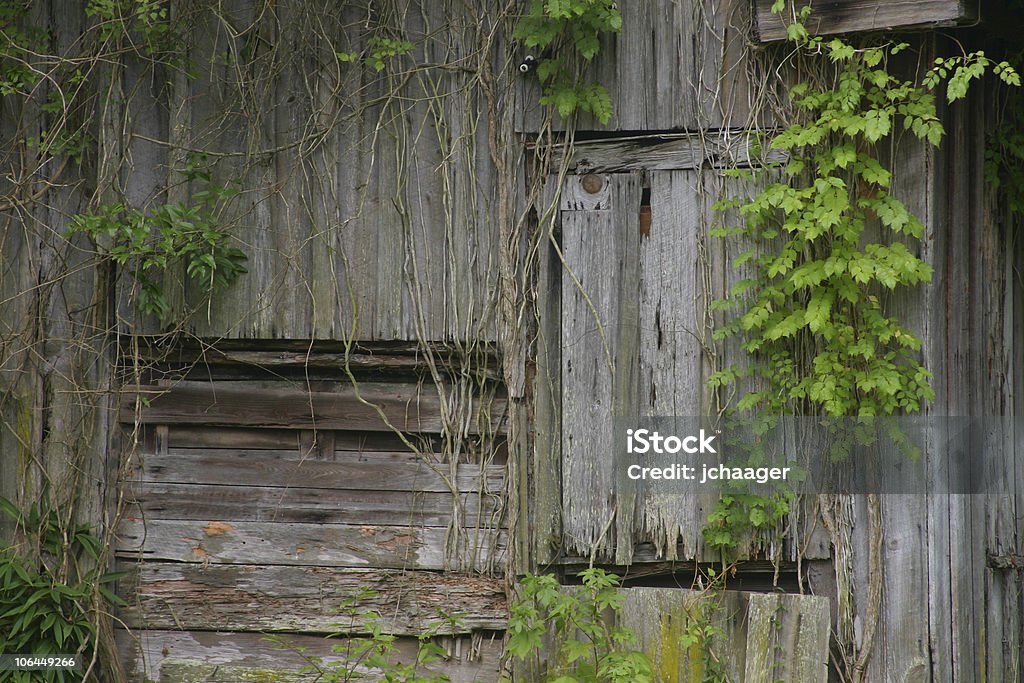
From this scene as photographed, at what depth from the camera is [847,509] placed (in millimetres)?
3670

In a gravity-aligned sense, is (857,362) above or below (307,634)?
above

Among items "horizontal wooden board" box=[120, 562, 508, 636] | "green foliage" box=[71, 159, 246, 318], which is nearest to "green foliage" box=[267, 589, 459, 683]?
"horizontal wooden board" box=[120, 562, 508, 636]

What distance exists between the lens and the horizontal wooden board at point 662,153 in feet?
12.4

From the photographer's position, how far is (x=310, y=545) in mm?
3996

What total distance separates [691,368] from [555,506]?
87 cm

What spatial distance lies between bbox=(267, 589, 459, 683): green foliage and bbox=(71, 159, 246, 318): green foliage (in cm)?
160

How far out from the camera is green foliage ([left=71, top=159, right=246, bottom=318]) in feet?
12.2

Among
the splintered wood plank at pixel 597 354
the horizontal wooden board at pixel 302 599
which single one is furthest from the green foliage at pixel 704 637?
the horizontal wooden board at pixel 302 599

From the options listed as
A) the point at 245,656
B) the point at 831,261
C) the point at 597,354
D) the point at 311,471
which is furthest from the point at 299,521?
the point at 831,261

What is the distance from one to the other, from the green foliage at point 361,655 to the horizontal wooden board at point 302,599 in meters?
0.01

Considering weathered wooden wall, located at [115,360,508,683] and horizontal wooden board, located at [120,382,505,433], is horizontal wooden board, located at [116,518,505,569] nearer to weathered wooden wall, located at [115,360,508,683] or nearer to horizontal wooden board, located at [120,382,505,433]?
weathered wooden wall, located at [115,360,508,683]

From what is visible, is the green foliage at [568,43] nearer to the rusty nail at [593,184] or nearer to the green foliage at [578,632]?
the rusty nail at [593,184]

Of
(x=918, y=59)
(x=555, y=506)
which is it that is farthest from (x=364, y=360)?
(x=918, y=59)

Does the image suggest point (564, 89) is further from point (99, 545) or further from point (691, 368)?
point (99, 545)
